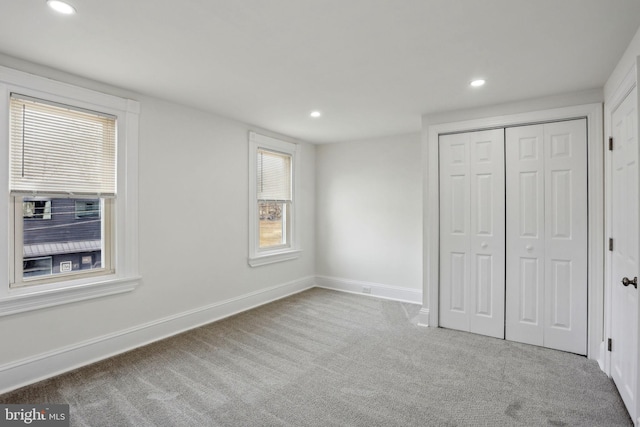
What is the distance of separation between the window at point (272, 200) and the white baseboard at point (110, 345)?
665mm

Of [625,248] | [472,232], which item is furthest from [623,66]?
[472,232]

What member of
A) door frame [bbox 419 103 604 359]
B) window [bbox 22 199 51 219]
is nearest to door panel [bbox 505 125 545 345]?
door frame [bbox 419 103 604 359]

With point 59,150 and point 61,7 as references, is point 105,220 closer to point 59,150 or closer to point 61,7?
point 59,150

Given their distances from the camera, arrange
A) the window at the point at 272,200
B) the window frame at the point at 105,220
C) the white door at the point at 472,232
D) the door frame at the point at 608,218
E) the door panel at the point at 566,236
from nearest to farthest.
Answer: the window frame at the point at 105,220
the door frame at the point at 608,218
the door panel at the point at 566,236
the white door at the point at 472,232
the window at the point at 272,200

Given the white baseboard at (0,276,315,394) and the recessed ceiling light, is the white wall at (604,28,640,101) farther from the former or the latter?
the white baseboard at (0,276,315,394)

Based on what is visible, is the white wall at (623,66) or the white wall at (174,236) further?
the white wall at (174,236)

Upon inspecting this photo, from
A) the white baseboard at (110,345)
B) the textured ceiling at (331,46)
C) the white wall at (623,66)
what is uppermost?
the textured ceiling at (331,46)

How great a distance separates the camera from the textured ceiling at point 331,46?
6.04ft

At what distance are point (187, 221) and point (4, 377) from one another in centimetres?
186

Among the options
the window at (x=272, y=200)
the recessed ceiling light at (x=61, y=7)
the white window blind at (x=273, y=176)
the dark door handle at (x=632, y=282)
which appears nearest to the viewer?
the recessed ceiling light at (x=61, y=7)

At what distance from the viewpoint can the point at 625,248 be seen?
2293mm

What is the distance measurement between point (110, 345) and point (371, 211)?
371 cm

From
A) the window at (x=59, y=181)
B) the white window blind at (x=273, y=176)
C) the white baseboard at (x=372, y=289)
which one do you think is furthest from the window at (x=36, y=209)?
the white baseboard at (x=372, y=289)

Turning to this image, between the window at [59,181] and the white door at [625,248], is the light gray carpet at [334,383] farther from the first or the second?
the window at [59,181]
